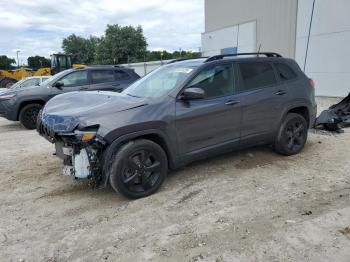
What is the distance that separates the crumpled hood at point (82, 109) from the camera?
3.98m

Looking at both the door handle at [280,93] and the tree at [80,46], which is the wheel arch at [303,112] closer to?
the door handle at [280,93]

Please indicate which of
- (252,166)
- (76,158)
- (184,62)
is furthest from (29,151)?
(252,166)

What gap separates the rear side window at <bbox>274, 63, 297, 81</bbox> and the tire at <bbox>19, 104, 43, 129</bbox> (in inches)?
Answer: 271

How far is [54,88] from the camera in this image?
9750 millimetres

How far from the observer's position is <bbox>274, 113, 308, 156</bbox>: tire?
18.7ft

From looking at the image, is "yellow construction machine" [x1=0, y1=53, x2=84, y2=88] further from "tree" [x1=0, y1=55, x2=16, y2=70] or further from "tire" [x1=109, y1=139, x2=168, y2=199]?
"tree" [x1=0, y1=55, x2=16, y2=70]

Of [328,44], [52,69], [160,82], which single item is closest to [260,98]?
[160,82]

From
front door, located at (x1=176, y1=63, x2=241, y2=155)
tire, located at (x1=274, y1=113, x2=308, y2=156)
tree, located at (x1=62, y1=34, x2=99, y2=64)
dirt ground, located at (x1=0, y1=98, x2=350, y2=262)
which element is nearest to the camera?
dirt ground, located at (x1=0, y1=98, x2=350, y2=262)

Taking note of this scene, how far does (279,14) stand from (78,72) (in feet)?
42.4

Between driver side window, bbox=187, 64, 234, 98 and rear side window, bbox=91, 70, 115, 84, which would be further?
rear side window, bbox=91, 70, 115, 84

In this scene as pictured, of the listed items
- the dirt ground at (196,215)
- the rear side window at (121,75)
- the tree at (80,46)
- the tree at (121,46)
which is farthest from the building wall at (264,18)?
the tree at (80,46)

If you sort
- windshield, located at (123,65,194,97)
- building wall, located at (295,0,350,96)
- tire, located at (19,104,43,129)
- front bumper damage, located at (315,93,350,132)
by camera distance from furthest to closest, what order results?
building wall, located at (295,0,350,96)
tire, located at (19,104,43,129)
front bumper damage, located at (315,93,350,132)
windshield, located at (123,65,194,97)

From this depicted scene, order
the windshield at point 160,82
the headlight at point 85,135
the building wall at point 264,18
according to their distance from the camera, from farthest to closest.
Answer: the building wall at point 264,18, the windshield at point 160,82, the headlight at point 85,135

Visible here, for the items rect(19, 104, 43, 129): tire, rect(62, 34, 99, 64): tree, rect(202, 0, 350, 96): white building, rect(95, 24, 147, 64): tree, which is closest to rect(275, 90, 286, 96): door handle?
rect(19, 104, 43, 129): tire
